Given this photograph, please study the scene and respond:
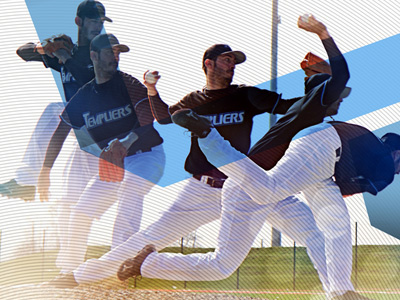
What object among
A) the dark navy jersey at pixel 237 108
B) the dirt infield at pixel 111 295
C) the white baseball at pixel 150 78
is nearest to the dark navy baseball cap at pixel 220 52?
the dark navy jersey at pixel 237 108

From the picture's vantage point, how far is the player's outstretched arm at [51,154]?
5.24m

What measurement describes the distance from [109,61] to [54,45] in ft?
2.05

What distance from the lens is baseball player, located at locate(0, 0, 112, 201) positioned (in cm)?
500

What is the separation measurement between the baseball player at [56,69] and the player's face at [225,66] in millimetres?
1088

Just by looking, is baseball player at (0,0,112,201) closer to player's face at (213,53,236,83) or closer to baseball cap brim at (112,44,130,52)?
baseball cap brim at (112,44,130,52)

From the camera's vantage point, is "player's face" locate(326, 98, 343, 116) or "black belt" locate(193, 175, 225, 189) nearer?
"player's face" locate(326, 98, 343, 116)

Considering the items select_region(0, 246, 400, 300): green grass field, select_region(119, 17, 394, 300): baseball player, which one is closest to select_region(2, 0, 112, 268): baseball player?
select_region(0, 246, 400, 300): green grass field

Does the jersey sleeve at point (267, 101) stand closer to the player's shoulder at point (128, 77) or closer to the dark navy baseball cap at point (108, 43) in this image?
the player's shoulder at point (128, 77)

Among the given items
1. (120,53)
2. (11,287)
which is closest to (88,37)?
(120,53)

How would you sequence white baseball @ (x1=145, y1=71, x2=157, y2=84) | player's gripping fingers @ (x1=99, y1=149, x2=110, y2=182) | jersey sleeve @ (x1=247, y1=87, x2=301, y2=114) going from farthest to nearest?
1. player's gripping fingers @ (x1=99, y1=149, x2=110, y2=182)
2. white baseball @ (x1=145, y1=71, x2=157, y2=84)
3. jersey sleeve @ (x1=247, y1=87, x2=301, y2=114)

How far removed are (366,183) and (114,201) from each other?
2.05 m

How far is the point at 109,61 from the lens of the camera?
492cm

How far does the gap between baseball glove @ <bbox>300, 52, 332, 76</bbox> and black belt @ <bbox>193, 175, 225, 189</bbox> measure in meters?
1.07

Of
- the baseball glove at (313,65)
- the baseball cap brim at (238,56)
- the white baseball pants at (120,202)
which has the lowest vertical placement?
the white baseball pants at (120,202)
